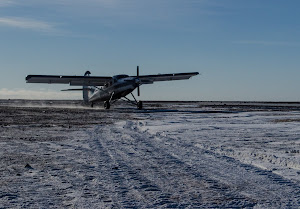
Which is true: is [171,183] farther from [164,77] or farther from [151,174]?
[164,77]

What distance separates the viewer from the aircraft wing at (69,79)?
3149 cm

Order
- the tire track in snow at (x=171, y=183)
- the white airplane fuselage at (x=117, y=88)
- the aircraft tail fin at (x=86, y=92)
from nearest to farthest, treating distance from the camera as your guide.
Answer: the tire track in snow at (x=171, y=183) → the white airplane fuselage at (x=117, y=88) → the aircraft tail fin at (x=86, y=92)

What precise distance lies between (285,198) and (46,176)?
3.15 metres

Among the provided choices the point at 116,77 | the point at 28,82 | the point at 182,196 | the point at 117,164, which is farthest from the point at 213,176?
the point at 28,82

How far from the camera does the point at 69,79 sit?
32.8m

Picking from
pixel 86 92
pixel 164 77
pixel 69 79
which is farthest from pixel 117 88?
pixel 86 92

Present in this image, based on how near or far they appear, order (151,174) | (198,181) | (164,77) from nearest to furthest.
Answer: (198,181) → (151,174) → (164,77)

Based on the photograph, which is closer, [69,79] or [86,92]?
[69,79]

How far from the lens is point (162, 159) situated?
655cm

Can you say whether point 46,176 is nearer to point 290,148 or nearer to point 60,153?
point 60,153

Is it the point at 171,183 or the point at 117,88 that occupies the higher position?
the point at 117,88

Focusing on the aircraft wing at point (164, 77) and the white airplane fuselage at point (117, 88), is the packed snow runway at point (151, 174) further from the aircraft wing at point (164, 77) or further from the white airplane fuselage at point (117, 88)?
the aircraft wing at point (164, 77)

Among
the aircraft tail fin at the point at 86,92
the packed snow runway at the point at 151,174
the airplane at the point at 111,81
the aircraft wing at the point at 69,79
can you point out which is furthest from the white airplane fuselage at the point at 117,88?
the packed snow runway at the point at 151,174

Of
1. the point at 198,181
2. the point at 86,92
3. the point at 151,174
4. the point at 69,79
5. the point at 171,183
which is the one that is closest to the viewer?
the point at 171,183
